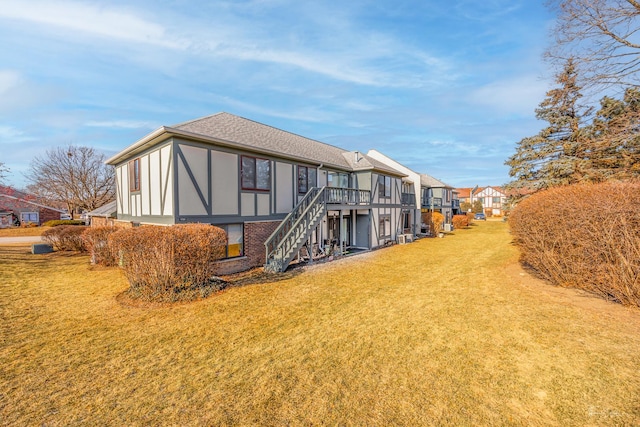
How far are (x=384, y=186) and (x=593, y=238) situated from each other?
14.3 m

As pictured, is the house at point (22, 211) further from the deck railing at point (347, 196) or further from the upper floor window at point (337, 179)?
the deck railing at point (347, 196)

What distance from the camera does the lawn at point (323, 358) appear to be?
3.53 meters

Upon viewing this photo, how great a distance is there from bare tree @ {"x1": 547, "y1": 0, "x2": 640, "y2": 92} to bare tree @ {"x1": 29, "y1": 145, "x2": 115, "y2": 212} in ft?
132

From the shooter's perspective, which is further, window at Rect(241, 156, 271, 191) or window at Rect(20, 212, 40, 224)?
window at Rect(20, 212, 40, 224)

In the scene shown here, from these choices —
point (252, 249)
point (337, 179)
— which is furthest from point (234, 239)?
point (337, 179)

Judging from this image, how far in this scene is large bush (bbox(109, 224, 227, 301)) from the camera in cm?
790

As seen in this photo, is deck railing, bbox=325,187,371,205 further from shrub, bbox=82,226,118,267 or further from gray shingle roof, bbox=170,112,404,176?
shrub, bbox=82,226,118,267

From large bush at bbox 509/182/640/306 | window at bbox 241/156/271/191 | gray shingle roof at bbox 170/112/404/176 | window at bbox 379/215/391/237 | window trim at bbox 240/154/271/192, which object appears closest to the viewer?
large bush at bbox 509/182/640/306

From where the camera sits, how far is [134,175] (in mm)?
13641

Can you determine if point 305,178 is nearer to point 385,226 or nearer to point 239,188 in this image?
point 239,188

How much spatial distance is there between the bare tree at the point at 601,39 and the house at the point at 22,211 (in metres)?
53.8

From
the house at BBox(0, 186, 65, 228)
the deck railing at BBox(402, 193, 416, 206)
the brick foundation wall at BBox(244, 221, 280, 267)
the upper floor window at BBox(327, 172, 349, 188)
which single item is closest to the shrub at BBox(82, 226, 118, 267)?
the brick foundation wall at BBox(244, 221, 280, 267)

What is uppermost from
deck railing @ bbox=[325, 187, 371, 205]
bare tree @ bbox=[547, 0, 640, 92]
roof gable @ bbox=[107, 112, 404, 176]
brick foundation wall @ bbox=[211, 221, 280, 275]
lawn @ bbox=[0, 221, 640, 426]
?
bare tree @ bbox=[547, 0, 640, 92]

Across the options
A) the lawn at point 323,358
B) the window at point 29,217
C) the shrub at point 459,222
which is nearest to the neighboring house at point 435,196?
the shrub at point 459,222
